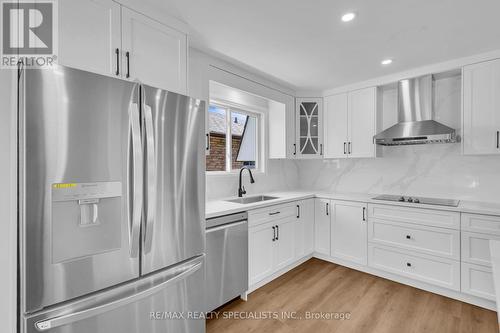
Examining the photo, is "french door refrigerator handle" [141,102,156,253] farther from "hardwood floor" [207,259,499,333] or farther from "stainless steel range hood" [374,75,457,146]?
"stainless steel range hood" [374,75,457,146]

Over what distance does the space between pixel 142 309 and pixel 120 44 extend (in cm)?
159

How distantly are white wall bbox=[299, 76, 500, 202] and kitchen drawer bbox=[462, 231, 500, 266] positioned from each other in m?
0.68

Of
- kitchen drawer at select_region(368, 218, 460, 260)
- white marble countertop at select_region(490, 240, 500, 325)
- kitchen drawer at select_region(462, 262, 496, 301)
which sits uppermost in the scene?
white marble countertop at select_region(490, 240, 500, 325)

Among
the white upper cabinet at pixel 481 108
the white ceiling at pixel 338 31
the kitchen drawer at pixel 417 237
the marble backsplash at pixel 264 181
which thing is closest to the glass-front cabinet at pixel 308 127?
the marble backsplash at pixel 264 181

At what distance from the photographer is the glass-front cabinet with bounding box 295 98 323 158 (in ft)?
12.0

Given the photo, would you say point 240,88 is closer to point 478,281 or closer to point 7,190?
point 7,190

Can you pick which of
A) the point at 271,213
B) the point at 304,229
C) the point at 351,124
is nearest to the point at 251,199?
the point at 271,213

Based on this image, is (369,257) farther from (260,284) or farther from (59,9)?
(59,9)

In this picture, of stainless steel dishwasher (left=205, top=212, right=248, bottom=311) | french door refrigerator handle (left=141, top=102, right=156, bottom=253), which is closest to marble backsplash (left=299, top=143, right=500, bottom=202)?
stainless steel dishwasher (left=205, top=212, right=248, bottom=311)

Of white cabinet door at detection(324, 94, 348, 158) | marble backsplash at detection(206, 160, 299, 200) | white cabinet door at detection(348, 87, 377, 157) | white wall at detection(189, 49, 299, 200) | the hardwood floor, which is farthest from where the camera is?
white cabinet door at detection(324, 94, 348, 158)

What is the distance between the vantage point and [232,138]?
3.29 metres

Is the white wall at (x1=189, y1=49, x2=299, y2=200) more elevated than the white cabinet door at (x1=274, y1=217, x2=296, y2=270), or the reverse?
the white wall at (x1=189, y1=49, x2=299, y2=200)

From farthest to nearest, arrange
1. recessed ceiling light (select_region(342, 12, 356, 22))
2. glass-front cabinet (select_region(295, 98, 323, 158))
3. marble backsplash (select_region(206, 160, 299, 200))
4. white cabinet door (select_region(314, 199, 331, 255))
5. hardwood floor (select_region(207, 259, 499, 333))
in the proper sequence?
glass-front cabinet (select_region(295, 98, 323, 158))
white cabinet door (select_region(314, 199, 331, 255))
marble backsplash (select_region(206, 160, 299, 200))
hardwood floor (select_region(207, 259, 499, 333))
recessed ceiling light (select_region(342, 12, 356, 22))

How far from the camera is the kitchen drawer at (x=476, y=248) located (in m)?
2.22
